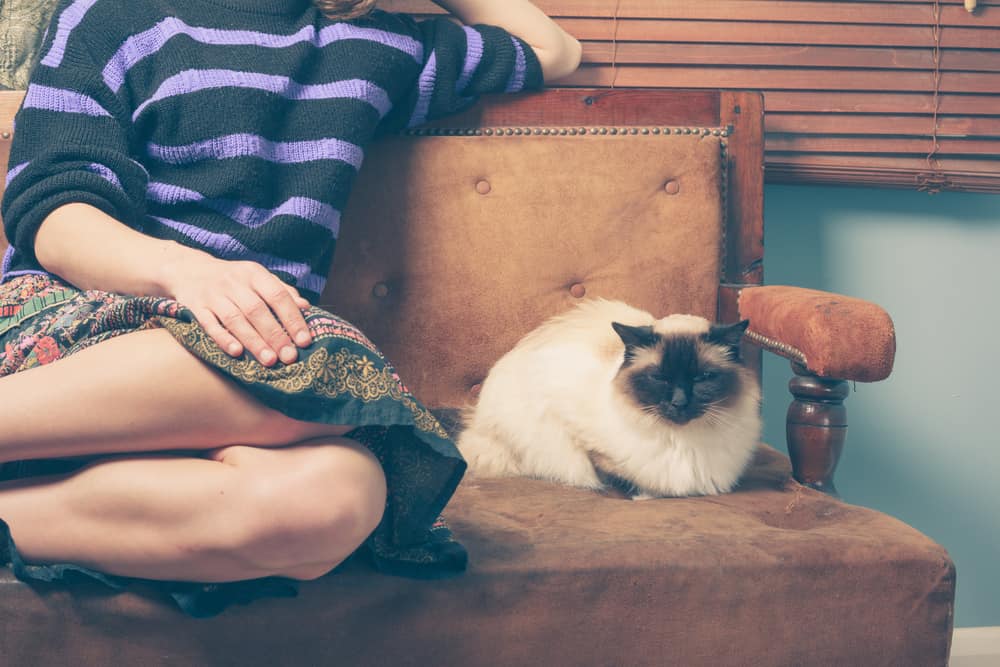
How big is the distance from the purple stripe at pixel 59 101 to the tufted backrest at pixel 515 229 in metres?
0.44

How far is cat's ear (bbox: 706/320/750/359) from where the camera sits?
3.84ft

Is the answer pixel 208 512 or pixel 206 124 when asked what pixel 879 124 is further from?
pixel 208 512

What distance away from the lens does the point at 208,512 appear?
2.49 feet

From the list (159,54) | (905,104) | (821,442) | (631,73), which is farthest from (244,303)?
(905,104)

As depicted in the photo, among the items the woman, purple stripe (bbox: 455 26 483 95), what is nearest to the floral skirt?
the woman

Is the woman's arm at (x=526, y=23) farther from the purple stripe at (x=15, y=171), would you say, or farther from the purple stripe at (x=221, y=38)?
the purple stripe at (x=15, y=171)

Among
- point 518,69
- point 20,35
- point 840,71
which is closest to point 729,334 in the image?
point 518,69

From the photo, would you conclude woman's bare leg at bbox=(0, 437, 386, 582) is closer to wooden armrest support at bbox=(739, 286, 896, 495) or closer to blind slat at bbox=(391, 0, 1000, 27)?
wooden armrest support at bbox=(739, 286, 896, 495)

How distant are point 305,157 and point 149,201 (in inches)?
8.4

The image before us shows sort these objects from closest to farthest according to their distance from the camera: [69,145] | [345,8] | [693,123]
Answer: [69,145] → [345,8] → [693,123]

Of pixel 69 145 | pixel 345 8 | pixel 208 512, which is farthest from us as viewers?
pixel 345 8

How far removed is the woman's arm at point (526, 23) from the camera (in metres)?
1.41

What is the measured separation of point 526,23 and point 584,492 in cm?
78

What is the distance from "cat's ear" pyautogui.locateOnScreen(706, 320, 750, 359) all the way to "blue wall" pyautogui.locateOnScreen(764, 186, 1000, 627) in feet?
1.97
